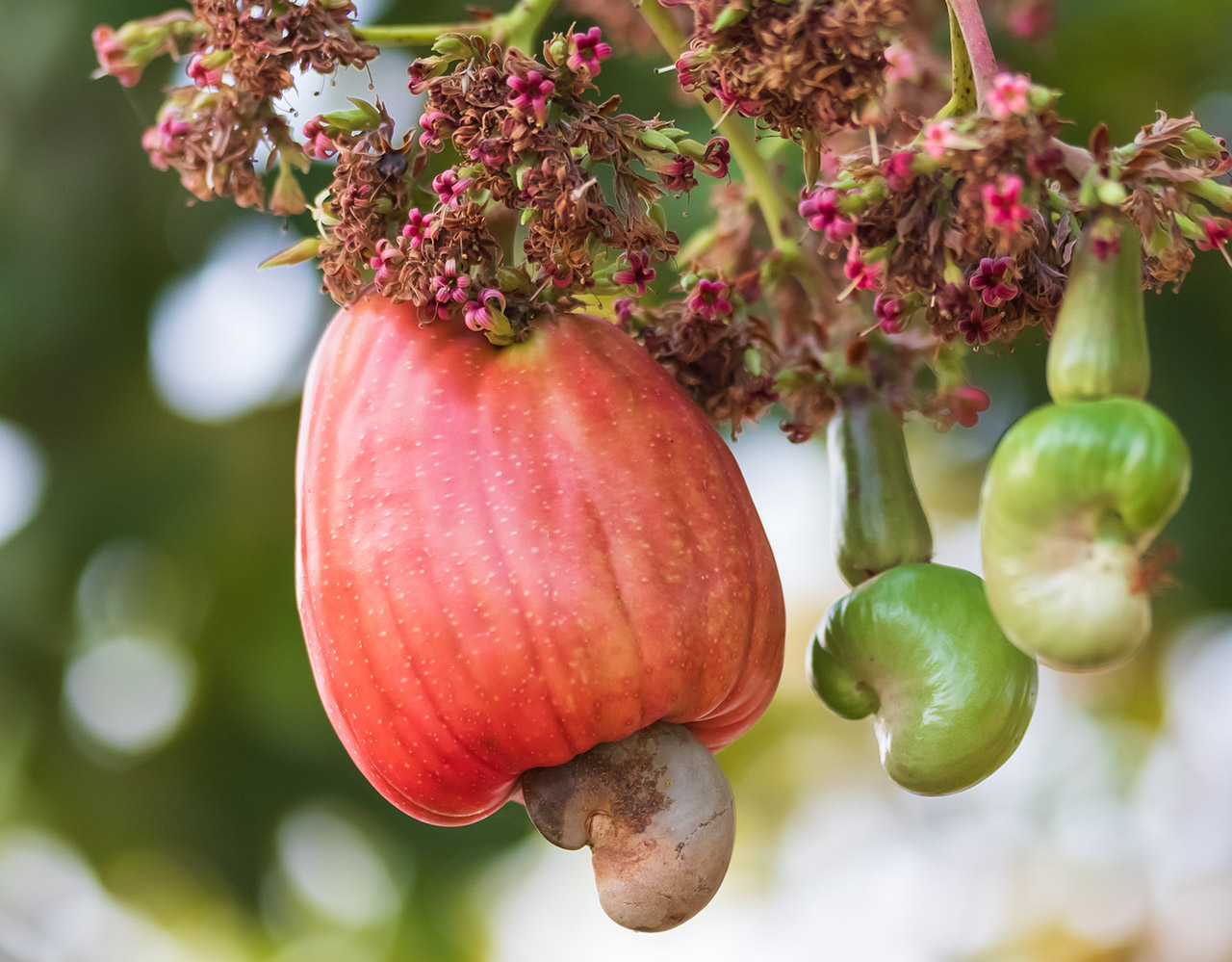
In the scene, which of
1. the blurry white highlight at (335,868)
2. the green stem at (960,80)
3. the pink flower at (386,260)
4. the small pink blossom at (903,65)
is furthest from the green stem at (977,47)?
the blurry white highlight at (335,868)

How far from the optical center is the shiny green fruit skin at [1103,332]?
1.90 ft

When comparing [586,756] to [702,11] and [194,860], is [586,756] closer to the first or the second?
[702,11]

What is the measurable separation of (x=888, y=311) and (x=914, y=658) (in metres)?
0.20

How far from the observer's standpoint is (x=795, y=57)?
0.63m

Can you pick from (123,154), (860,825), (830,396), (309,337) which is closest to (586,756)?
(830,396)

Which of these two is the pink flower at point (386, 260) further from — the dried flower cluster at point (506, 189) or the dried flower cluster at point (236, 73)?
the dried flower cluster at point (236, 73)

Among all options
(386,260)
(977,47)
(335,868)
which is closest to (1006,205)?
(977,47)

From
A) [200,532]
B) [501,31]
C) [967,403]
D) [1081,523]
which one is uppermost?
[501,31]

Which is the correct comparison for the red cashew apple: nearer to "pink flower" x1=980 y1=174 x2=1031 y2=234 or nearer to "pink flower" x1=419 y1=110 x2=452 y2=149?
"pink flower" x1=419 y1=110 x2=452 y2=149

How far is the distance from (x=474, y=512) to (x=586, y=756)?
170 millimetres

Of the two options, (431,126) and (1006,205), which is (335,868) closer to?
(431,126)

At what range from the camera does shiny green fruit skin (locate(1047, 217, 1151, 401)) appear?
58 cm

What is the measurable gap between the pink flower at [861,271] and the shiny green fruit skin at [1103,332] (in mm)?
116

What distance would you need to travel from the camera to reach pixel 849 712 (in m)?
0.82
